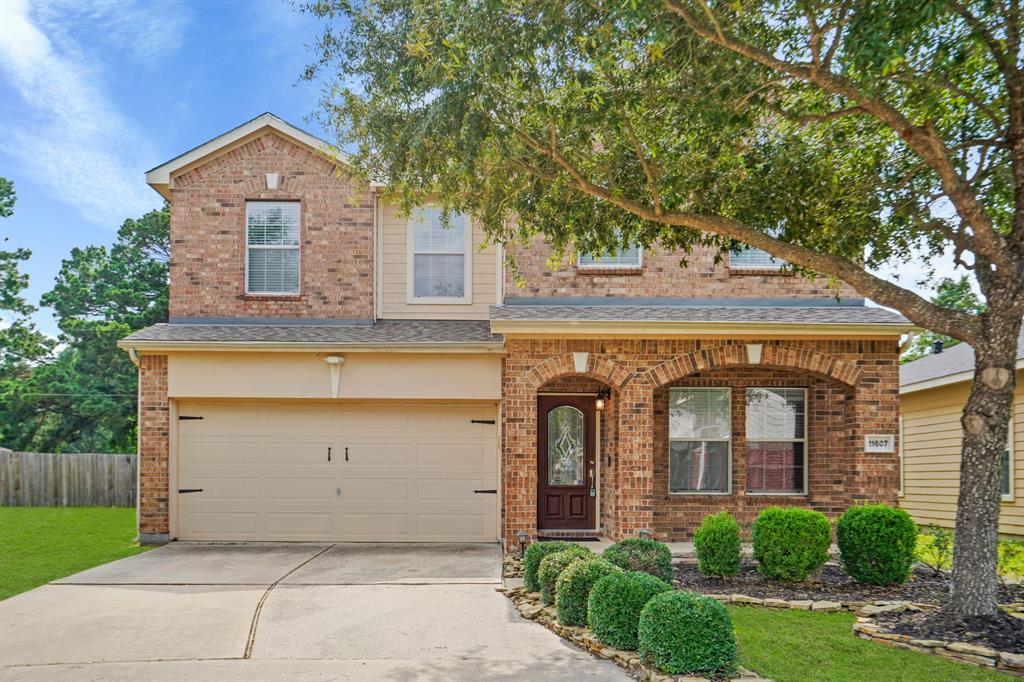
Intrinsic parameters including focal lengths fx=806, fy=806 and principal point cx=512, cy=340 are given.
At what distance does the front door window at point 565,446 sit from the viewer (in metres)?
13.0

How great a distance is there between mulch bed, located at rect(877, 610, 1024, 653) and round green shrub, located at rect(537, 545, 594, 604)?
282 cm

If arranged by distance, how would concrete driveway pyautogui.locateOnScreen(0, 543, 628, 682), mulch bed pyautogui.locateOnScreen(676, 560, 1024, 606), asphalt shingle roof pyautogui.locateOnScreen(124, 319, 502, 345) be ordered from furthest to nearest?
1. asphalt shingle roof pyautogui.locateOnScreen(124, 319, 502, 345)
2. mulch bed pyautogui.locateOnScreen(676, 560, 1024, 606)
3. concrete driveway pyautogui.locateOnScreen(0, 543, 628, 682)

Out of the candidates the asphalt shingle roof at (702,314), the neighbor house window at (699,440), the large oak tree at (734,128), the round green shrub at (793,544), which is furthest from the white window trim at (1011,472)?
the round green shrub at (793,544)

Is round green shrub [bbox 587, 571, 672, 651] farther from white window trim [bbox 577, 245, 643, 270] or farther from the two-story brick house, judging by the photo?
white window trim [bbox 577, 245, 643, 270]

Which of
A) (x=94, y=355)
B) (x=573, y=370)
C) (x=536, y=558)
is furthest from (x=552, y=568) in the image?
(x=94, y=355)

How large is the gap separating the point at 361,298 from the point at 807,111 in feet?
23.4

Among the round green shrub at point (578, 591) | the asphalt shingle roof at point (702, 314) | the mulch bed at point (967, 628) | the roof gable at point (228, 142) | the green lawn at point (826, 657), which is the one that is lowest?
the green lawn at point (826, 657)

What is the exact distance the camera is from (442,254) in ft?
43.0

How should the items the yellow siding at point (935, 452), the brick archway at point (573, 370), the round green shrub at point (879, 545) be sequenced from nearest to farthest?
1. the round green shrub at point (879, 545)
2. the brick archway at point (573, 370)
3. the yellow siding at point (935, 452)

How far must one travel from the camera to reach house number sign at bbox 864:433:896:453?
11.5 m

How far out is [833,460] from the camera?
40.3 ft

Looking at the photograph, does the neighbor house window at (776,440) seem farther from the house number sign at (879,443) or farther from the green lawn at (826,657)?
the green lawn at (826,657)

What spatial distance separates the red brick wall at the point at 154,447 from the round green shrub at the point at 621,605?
813 centimetres

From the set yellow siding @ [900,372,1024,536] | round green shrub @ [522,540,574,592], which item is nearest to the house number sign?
yellow siding @ [900,372,1024,536]
